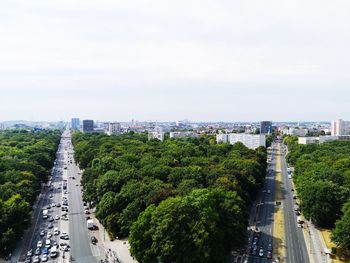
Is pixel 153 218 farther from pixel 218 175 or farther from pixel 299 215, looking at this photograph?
pixel 299 215

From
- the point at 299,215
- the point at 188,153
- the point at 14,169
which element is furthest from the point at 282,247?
the point at 14,169

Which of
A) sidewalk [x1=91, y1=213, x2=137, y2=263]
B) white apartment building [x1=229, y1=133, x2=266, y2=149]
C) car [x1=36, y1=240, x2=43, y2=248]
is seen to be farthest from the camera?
white apartment building [x1=229, y1=133, x2=266, y2=149]

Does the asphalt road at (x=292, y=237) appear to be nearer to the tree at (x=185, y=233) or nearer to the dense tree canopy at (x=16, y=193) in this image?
the tree at (x=185, y=233)

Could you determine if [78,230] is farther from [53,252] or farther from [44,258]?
[44,258]

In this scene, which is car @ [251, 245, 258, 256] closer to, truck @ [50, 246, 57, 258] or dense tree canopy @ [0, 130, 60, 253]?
truck @ [50, 246, 57, 258]

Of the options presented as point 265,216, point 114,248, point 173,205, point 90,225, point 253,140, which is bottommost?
point 114,248

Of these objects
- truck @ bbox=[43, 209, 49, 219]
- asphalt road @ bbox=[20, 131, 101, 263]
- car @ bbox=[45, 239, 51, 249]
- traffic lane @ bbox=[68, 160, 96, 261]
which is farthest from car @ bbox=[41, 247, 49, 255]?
truck @ bbox=[43, 209, 49, 219]

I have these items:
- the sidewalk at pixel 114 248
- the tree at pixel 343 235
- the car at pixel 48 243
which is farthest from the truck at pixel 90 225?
the tree at pixel 343 235

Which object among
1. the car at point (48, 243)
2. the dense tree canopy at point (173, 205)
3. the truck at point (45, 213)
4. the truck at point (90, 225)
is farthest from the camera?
the truck at point (45, 213)

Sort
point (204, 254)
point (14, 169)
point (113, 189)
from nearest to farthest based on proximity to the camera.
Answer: point (204, 254) → point (113, 189) → point (14, 169)

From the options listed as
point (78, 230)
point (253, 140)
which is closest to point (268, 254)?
point (78, 230)

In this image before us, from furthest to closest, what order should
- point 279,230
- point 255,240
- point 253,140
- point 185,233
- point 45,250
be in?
1. point 253,140
2. point 279,230
3. point 255,240
4. point 45,250
5. point 185,233
